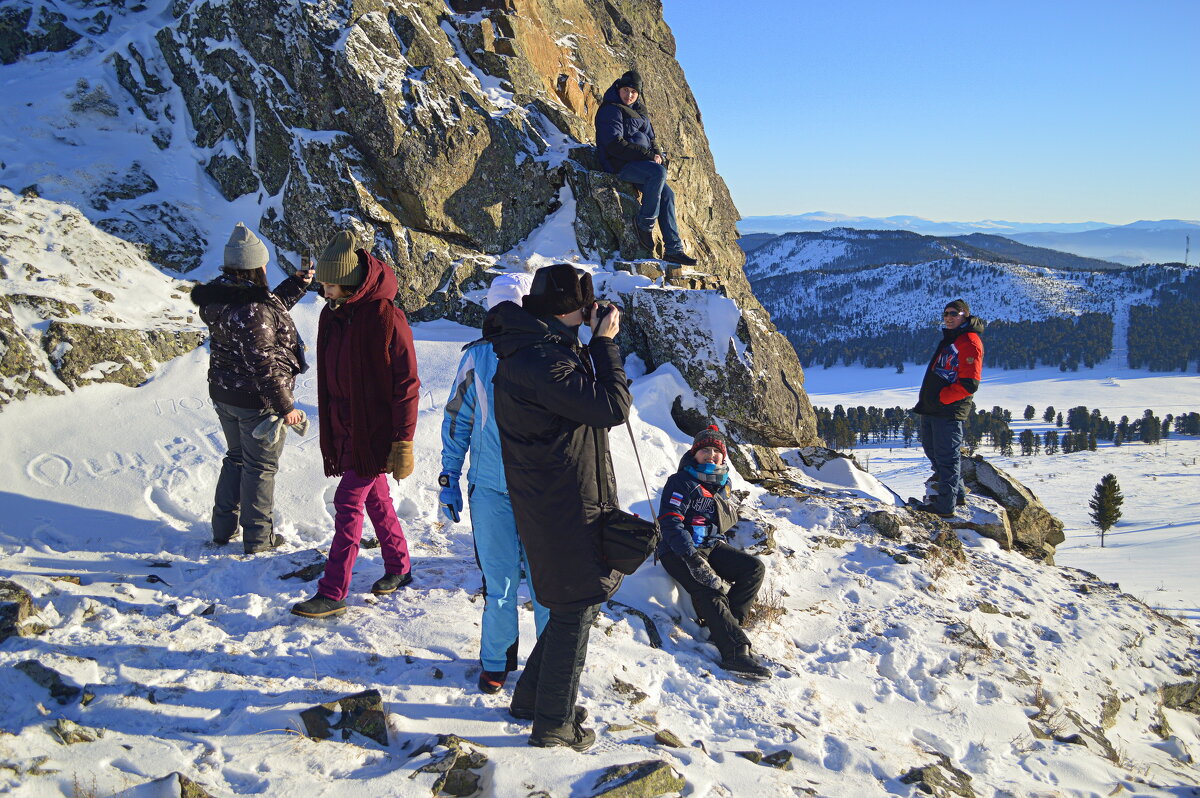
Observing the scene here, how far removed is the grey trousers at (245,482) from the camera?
4777 mm

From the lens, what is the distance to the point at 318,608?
416cm

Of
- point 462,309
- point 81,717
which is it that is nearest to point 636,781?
point 81,717

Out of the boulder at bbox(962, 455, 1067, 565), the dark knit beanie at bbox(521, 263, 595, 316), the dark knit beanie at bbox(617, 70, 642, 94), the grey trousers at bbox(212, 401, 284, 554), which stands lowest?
the boulder at bbox(962, 455, 1067, 565)

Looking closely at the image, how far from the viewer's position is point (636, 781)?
9.99 ft

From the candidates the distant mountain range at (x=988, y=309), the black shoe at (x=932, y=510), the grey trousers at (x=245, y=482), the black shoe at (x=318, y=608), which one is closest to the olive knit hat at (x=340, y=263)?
the grey trousers at (x=245, y=482)

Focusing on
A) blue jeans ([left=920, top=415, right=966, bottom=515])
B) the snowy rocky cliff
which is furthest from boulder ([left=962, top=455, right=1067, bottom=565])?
the snowy rocky cliff

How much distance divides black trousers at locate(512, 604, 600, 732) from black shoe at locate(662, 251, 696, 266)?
835cm

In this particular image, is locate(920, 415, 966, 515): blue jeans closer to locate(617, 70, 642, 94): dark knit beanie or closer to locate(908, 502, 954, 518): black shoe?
locate(908, 502, 954, 518): black shoe

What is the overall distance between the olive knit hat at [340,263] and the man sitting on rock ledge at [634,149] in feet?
23.4

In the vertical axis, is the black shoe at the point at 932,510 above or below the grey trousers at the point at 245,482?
below

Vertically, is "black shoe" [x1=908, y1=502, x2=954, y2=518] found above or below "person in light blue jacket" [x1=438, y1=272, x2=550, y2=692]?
below

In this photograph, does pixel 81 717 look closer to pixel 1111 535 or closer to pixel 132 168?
pixel 132 168

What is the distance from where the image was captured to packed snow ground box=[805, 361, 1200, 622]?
29.5m

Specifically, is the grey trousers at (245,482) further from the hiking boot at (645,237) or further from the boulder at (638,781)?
the hiking boot at (645,237)
